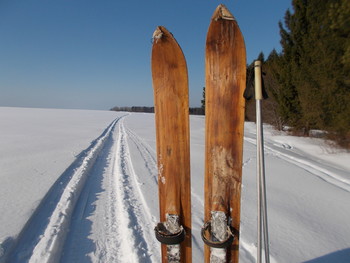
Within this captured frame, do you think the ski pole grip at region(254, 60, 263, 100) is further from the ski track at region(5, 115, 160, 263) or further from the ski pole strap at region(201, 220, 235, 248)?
the ski track at region(5, 115, 160, 263)

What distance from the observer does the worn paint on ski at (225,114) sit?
1.32 m

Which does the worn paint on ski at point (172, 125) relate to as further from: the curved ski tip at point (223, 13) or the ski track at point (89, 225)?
the ski track at point (89, 225)

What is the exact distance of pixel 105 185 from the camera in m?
3.56

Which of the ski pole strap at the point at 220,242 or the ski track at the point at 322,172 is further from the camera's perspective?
the ski track at the point at 322,172

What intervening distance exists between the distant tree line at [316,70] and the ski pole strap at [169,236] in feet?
22.3

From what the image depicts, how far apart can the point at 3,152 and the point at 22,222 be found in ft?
15.2

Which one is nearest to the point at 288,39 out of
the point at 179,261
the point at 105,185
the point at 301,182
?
the point at 301,182

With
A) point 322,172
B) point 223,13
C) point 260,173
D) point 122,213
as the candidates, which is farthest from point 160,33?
point 322,172

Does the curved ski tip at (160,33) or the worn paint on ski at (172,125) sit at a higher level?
the curved ski tip at (160,33)

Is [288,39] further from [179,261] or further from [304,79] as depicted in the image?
[179,261]

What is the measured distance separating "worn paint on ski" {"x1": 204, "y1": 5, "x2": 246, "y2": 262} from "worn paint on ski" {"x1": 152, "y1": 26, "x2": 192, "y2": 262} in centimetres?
17

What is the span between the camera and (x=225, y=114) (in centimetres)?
133


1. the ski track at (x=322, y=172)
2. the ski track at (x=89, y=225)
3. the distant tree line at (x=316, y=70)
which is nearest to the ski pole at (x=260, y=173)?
the ski track at (x=89, y=225)

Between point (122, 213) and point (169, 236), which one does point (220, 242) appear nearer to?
point (169, 236)
